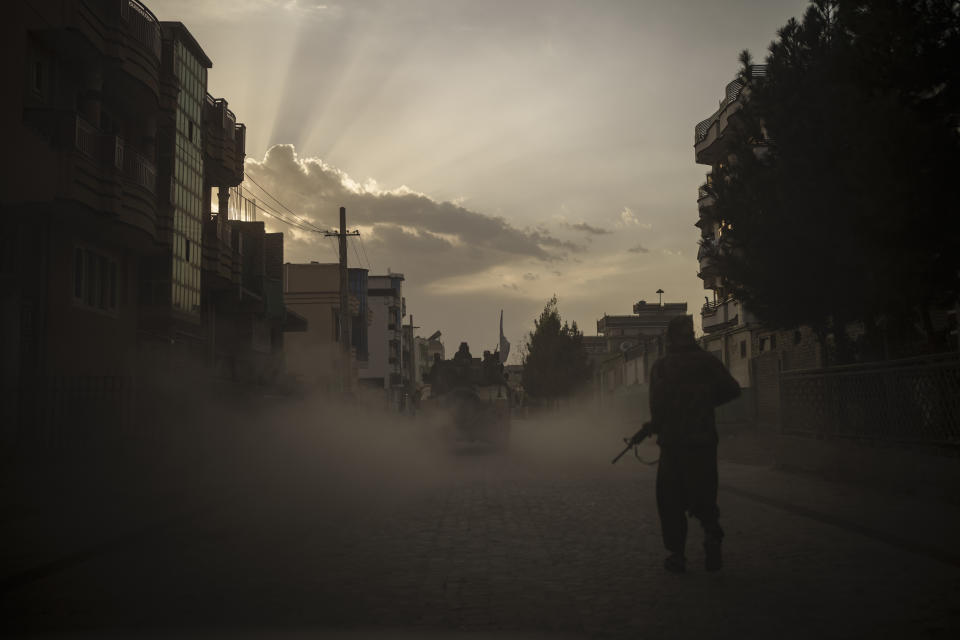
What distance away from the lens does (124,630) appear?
17.2ft

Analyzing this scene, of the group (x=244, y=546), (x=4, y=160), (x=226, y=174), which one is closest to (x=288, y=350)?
(x=226, y=174)

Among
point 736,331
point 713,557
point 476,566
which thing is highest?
point 736,331

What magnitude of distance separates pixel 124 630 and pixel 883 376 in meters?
10.2

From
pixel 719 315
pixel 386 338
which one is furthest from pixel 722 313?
pixel 386 338

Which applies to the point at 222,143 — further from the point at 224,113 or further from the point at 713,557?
the point at 713,557

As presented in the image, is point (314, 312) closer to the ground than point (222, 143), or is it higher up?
closer to the ground

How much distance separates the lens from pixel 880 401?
12.6 meters

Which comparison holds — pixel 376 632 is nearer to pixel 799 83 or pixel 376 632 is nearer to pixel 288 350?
pixel 799 83

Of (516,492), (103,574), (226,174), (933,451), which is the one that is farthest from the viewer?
(226,174)

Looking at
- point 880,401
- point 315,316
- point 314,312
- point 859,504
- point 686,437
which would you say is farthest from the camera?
point 314,312

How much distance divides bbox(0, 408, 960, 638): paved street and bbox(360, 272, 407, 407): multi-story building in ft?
265

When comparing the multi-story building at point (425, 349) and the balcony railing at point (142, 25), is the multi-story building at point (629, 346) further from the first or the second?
the multi-story building at point (425, 349)

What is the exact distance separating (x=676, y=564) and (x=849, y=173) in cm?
725

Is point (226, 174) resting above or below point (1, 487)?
above
